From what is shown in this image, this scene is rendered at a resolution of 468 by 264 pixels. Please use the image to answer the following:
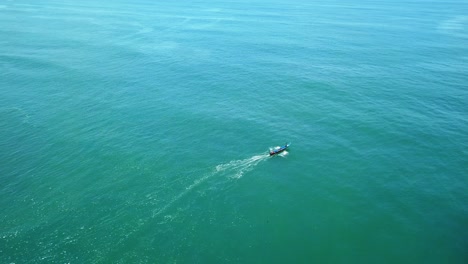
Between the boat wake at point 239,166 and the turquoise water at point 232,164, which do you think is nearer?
the turquoise water at point 232,164

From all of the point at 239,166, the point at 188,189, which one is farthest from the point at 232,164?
the point at 188,189

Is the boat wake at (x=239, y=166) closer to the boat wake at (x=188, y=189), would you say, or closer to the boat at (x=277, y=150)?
the boat wake at (x=188, y=189)

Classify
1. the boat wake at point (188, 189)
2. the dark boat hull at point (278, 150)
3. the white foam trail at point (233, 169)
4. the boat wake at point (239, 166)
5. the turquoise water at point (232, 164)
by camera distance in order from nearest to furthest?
the boat wake at point (188, 189) → the turquoise water at point (232, 164) → the white foam trail at point (233, 169) → the boat wake at point (239, 166) → the dark boat hull at point (278, 150)

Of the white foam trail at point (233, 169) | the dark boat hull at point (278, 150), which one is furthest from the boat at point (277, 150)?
the white foam trail at point (233, 169)

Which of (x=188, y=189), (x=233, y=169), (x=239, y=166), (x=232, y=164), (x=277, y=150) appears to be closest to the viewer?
(x=188, y=189)

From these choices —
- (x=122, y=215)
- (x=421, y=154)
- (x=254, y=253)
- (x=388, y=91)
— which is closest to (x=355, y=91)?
(x=388, y=91)

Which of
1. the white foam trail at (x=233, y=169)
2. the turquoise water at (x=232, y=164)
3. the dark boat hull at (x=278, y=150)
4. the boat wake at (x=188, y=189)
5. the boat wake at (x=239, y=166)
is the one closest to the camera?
the boat wake at (x=188, y=189)

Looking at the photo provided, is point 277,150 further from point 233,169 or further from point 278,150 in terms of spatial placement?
point 233,169

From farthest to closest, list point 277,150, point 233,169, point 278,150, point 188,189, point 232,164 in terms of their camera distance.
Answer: point 278,150 < point 277,150 < point 232,164 < point 233,169 < point 188,189

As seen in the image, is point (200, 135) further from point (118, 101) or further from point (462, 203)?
point (462, 203)
